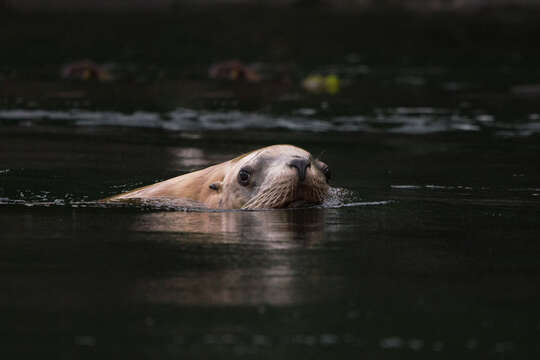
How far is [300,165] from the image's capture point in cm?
967

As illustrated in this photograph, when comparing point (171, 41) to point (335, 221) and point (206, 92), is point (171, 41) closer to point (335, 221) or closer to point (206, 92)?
point (206, 92)

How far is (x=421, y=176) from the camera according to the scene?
43.0ft

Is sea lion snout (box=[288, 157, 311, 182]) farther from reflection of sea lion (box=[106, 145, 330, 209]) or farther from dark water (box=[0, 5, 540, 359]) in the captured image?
dark water (box=[0, 5, 540, 359])

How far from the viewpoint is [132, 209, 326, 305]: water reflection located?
22.0 ft

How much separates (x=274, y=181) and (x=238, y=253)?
191 cm

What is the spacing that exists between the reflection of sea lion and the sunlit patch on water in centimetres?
747

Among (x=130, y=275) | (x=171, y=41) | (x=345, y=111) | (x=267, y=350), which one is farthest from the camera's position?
(x=171, y=41)

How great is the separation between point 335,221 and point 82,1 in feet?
169

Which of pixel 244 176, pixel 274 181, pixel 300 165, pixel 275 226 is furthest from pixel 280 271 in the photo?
pixel 244 176

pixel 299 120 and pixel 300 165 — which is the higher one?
pixel 299 120

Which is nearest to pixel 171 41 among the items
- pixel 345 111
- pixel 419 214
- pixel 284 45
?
pixel 284 45

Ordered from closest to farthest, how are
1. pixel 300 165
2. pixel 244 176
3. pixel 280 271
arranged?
1. pixel 280 271
2. pixel 300 165
3. pixel 244 176

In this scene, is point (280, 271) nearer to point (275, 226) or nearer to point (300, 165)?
point (275, 226)

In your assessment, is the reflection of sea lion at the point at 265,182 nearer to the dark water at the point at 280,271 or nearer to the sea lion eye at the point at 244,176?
the sea lion eye at the point at 244,176
